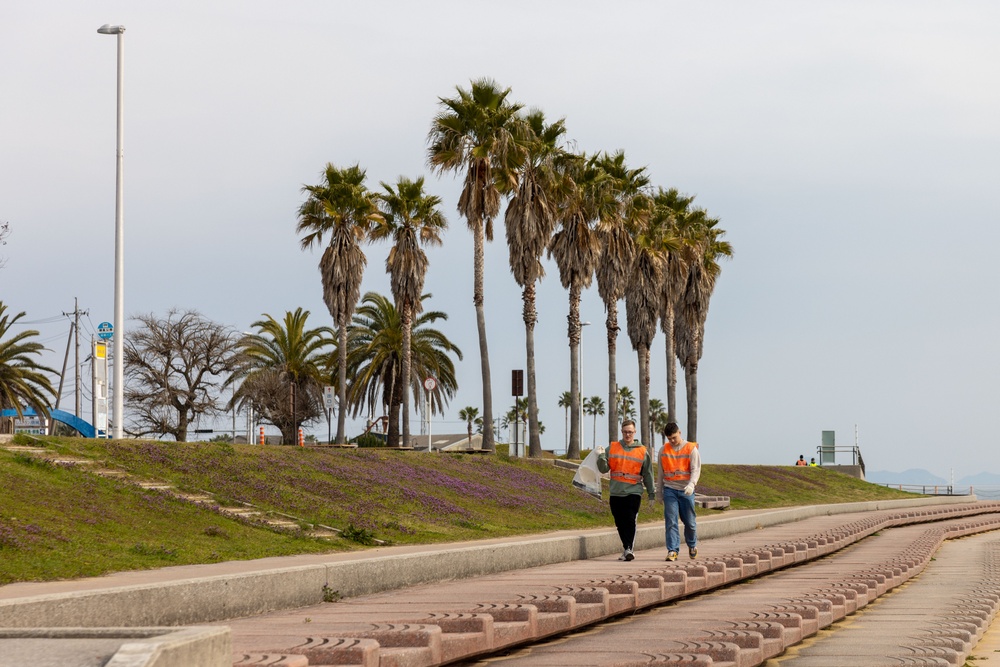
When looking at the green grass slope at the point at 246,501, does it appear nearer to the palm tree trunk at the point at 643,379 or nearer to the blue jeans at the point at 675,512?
the blue jeans at the point at 675,512

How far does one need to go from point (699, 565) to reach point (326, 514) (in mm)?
11941

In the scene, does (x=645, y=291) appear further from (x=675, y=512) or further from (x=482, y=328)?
(x=675, y=512)

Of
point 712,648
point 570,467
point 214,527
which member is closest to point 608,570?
point 712,648

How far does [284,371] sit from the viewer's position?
5612cm

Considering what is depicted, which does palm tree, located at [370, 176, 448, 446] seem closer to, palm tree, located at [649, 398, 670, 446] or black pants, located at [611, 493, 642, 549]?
black pants, located at [611, 493, 642, 549]

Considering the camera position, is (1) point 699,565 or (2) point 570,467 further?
(2) point 570,467

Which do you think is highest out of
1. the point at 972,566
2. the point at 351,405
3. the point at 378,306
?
the point at 378,306

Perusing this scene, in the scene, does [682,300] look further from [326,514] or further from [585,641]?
[585,641]

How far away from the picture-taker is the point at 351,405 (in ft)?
189

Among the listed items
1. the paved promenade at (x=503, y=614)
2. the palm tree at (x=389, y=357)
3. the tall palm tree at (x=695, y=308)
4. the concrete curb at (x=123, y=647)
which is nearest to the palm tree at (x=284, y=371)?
the palm tree at (x=389, y=357)

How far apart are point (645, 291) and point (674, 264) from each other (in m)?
3.46

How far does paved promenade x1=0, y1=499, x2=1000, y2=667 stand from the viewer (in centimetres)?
517

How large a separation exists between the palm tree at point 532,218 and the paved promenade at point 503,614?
97.5 ft

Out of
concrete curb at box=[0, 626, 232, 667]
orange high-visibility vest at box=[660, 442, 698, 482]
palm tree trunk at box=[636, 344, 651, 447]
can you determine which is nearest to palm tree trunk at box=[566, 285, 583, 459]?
palm tree trunk at box=[636, 344, 651, 447]
